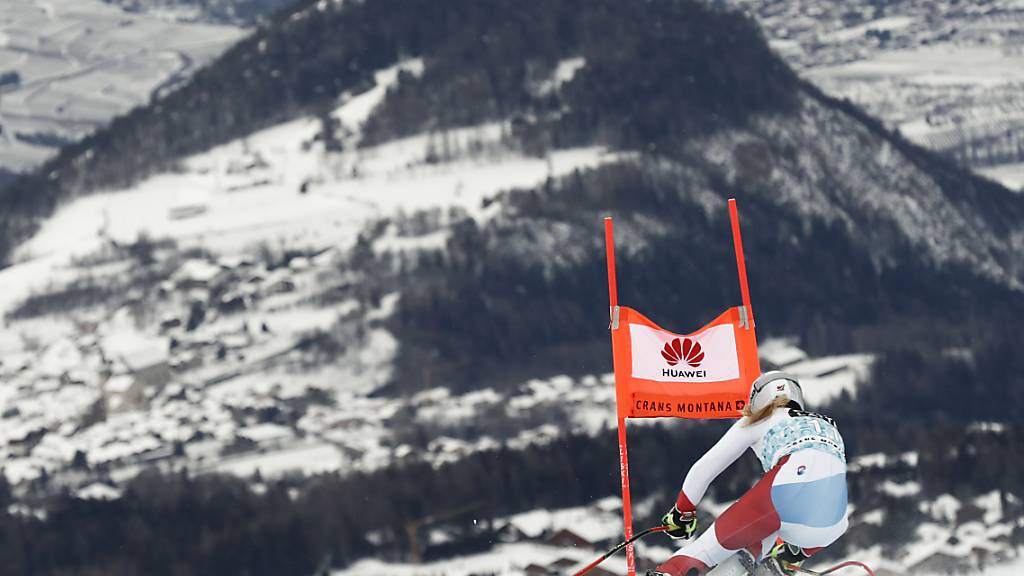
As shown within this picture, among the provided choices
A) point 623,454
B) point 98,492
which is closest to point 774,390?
point 623,454

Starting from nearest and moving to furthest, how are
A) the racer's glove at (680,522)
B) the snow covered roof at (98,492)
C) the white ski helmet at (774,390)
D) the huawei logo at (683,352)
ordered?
1. the racer's glove at (680,522)
2. the white ski helmet at (774,390)
3. the huawei logo at (683,352)
4. the snow covered roof at (98,492)

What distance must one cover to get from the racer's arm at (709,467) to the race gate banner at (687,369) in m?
2.40

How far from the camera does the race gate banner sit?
985 inches

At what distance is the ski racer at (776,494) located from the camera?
21.9 metres

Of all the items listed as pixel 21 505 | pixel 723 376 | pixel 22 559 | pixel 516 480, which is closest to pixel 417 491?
pixel 516 480

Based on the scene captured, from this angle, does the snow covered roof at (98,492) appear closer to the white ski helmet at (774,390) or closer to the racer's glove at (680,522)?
the racer's glove at (680,522)

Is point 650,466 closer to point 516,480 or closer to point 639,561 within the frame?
point 516,480

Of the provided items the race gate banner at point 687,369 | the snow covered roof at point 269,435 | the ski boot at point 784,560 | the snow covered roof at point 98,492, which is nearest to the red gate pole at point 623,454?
the race gate banner at point 687,369

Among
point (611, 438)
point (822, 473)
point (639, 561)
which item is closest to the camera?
point (822, 473)

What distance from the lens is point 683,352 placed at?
83.0 ft

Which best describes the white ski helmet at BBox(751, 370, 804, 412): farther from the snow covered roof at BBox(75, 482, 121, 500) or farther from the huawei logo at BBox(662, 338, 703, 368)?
the snow covered roof at BBox(75, 482, 121, 500)

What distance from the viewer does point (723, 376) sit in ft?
82.4

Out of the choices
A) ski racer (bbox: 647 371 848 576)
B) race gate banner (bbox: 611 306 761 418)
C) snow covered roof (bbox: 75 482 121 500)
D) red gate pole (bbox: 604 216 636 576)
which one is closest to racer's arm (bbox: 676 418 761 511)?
ski racer (bbox: 647 371 848 576)

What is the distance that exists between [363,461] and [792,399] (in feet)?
541
